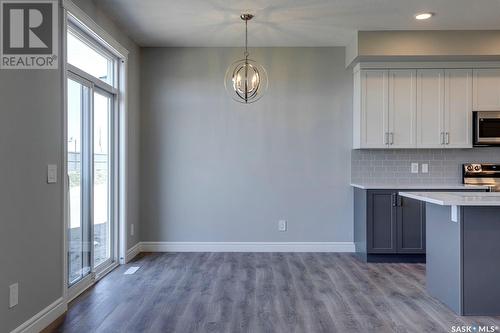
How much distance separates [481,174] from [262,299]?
3.54 m

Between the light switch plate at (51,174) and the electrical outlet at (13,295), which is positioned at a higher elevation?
the light switch plate at (51,174)

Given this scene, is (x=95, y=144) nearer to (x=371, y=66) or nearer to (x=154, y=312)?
(x=154, y=312)

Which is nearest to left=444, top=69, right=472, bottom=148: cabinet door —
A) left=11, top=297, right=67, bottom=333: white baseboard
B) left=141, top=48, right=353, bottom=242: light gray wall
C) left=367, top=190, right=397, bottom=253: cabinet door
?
left=367, top=190, right=397, bottom=253: cabinet door

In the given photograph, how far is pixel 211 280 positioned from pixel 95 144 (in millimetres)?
1874

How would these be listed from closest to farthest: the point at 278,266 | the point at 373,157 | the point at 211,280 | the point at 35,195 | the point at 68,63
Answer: the point at 35,195 < the point at 68,63 < the point at 211,280 < the point at 278,266 < the point at 373,157

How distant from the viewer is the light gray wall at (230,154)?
5.05m

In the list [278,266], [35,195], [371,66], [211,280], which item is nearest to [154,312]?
[211,280]

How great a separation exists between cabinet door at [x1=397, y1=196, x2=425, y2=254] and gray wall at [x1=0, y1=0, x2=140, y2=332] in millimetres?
3655

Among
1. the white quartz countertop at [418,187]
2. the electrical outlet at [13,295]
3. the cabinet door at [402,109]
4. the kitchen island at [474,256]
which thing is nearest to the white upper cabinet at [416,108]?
the cabinet door at [402,109]

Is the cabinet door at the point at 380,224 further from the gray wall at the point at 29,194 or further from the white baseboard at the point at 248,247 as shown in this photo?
the gray wall at the point at 29,194

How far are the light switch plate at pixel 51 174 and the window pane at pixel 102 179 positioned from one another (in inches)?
40.9

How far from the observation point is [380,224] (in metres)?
4.48

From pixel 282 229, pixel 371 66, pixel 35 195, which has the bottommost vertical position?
pixel 282 229

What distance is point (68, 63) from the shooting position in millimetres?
3219
